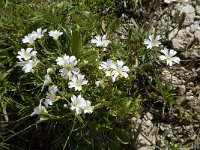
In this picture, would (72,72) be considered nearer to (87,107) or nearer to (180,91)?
(87,107)

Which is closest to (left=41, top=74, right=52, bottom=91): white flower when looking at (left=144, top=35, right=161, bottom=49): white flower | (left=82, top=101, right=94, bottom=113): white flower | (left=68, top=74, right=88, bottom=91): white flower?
→ (left=68, top=74, right=88, bottom=91): white flower

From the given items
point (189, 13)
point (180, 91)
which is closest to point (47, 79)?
point (180, 91)

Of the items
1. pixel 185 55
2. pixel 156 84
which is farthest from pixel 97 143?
pixel 185 55

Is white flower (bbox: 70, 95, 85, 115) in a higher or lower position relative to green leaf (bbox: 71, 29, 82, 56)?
lower

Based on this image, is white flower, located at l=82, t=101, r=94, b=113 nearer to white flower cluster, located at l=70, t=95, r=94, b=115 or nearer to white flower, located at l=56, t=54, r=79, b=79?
white flower cluster, located at l=70, t=95, r=94, b=115

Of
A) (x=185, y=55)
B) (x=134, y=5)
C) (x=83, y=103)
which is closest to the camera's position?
(x=83, y=103)

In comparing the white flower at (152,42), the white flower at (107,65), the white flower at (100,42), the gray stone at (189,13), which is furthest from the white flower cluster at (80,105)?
the gray stone at (189,13)

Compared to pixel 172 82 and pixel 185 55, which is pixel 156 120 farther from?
pixel 185 55
